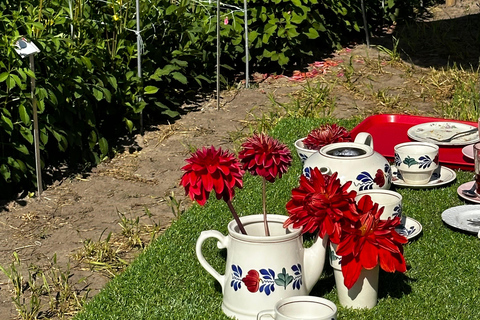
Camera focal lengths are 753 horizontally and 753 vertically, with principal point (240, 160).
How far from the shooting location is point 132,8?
550 centimetres

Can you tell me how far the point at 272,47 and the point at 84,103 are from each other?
245 centimetres

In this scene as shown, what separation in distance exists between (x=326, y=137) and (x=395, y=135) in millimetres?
737

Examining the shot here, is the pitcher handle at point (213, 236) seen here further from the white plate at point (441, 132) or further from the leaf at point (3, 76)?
the leaf at point (3, 76)

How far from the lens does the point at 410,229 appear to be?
2926mm

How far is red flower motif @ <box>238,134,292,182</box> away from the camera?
2.33 meters

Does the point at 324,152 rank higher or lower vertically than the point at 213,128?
higher

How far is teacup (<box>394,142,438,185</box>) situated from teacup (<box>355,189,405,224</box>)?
592 mm

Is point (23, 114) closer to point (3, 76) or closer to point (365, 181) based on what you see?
point (3, 76)

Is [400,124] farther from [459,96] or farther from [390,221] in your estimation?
[390,221]

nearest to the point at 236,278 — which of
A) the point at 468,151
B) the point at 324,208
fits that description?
the point at 324,208

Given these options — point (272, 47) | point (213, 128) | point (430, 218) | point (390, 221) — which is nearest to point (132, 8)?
point (213, 128)

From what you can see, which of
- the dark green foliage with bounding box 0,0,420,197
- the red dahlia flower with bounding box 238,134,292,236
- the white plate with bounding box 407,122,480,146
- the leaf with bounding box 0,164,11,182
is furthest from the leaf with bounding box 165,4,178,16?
the red dahlia flower with bounding box 238,134,292,236

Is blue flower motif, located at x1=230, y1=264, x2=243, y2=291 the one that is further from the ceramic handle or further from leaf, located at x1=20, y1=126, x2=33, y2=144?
leaf, located at x1=20, y1=126, x2=33, y2=144

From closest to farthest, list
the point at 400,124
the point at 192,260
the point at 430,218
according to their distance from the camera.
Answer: the point at 192,260 → the point at 430,218 → the point at 400,124
